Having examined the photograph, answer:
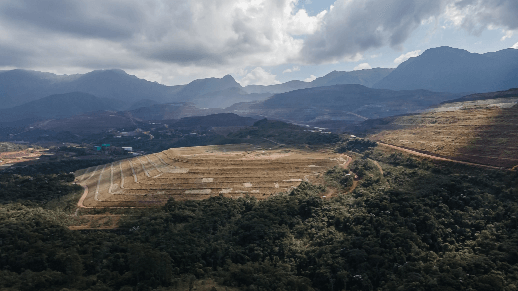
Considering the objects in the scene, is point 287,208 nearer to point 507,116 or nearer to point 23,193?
point 23,193

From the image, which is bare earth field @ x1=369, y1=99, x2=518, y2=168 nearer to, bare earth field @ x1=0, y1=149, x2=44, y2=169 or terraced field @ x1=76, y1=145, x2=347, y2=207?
terraced field @ x1=76, y1=145, x2=347, y2=207

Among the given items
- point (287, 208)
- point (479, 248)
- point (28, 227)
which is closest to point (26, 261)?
point (28, 227)

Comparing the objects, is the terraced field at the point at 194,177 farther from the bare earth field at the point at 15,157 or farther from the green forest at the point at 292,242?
the bare earth field at the point at 15,157

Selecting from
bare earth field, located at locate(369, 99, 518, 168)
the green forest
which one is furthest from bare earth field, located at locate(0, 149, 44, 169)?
bare earth field, located at locate(369, 99, 518, 168)

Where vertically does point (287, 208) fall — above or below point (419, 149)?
below

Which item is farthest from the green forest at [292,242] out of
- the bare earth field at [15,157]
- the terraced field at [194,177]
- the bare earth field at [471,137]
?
the bare earth field at [15,157]
